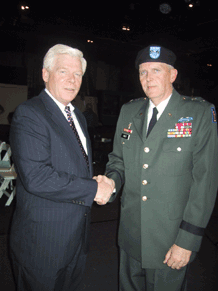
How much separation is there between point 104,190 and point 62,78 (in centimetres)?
84

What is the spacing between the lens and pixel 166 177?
4.75 ft

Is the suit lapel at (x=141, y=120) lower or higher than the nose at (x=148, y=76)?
lower

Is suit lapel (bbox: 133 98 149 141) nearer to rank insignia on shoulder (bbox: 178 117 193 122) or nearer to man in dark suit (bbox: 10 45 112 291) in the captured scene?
rank insignia on shoulder (bbox: 178 117 193 122)

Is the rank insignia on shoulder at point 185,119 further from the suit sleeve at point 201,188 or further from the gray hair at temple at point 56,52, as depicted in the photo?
the gray hair at temple at point 56,52

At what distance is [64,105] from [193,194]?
1.10 meters

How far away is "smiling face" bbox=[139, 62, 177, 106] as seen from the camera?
A: 4.91 feet

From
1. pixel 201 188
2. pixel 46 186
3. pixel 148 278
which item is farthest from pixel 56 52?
pixel 148 278

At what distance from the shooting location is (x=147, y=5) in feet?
20.3

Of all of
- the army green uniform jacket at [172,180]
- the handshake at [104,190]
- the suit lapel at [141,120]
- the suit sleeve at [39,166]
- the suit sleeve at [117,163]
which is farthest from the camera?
the suit sleeve at [117,163]

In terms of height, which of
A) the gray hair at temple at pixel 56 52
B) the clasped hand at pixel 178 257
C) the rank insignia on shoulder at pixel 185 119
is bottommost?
the clasped hand at pixel 178 257

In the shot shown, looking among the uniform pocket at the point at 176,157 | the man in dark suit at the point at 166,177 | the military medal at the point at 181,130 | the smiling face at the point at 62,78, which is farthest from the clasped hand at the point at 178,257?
the smiling face at the point at 62,78

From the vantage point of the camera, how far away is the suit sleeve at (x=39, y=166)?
1.24 m

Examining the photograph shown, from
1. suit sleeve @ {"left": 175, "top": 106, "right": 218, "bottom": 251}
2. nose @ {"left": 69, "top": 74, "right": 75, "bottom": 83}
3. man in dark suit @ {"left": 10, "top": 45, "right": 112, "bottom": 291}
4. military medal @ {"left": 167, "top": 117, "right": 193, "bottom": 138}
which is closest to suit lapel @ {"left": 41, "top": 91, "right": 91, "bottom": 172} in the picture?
man in dark suit @ {"left": 10, "top": 45, "right": 112, "bottom": 291}

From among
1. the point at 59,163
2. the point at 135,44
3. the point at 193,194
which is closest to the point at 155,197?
the point at 193,194
